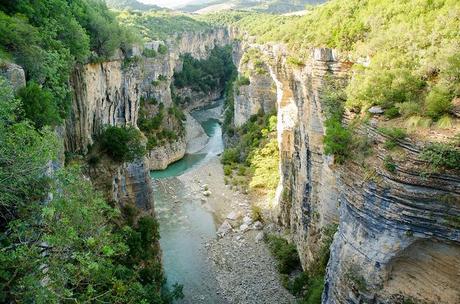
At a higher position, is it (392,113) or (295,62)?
(295,62)

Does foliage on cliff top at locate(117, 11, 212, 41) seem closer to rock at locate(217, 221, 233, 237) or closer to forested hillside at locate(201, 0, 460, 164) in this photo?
rock at locate(217, 221, 233, 237)

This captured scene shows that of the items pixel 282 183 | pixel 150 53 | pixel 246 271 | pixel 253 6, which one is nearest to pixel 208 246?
pixel 246 271

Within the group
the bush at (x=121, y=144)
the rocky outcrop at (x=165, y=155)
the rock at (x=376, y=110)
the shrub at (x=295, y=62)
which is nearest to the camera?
the rock at (x=376, y=110)

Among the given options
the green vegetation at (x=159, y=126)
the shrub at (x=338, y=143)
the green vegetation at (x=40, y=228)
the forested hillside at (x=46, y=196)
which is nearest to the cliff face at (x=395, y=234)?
the shrub at (x=338, y=143)

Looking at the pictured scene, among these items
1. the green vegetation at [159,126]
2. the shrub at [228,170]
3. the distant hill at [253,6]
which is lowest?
the shrub at [228,170]

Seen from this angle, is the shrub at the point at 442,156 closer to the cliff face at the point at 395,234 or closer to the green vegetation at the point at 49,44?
the cliff face at the point at 395,234

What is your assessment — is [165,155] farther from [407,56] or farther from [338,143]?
[407,56]

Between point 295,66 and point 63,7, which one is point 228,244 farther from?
point 63,7

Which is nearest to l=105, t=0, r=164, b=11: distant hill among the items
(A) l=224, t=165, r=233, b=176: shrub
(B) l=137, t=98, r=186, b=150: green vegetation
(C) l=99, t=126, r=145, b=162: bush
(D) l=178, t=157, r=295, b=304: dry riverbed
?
(B) l=137, t=98, r=186, b=150: green vegetation
